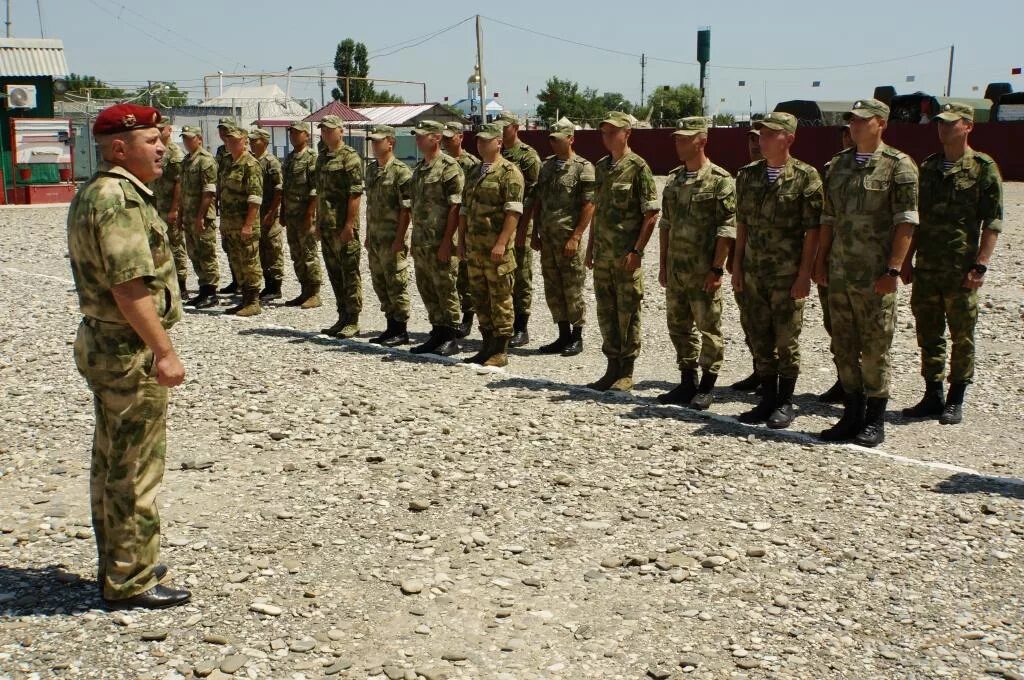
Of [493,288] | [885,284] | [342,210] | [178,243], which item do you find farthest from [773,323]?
[178,243]

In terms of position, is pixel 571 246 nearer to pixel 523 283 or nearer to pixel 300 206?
pixel 523 283

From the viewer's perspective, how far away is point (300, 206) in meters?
10.8

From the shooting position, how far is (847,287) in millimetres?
6094

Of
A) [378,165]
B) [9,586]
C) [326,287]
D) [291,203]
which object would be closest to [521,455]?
[9,586]

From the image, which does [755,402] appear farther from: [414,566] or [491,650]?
[491,650]

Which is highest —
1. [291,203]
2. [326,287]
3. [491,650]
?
[291,203]

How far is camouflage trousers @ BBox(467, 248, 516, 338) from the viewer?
321 inches

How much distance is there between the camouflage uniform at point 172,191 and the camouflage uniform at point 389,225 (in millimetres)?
3437

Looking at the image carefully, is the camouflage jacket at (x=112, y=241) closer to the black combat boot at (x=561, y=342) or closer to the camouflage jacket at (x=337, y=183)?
the black combat boot at (x=561, y=342)

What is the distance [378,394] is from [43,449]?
218cm

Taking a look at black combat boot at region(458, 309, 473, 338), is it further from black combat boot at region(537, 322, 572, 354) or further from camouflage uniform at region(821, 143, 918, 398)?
camouflage uniform at region(821, 143, 918, 398)

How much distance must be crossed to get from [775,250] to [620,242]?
126 centimetres

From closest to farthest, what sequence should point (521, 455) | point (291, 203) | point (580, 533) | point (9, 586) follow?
point (9, 586), point (580, 533), point (521, 455), point (291, 203)

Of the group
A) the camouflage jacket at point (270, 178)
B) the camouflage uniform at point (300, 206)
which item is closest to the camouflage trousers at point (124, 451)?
the camouflage uniform at point (300, 206)
